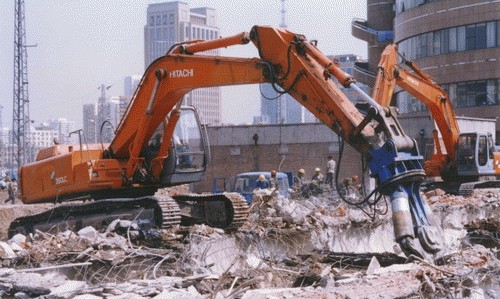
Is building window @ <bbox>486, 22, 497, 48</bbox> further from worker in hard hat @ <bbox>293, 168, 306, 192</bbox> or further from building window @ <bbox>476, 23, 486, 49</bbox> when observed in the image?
worker in hard hat @ <bbox>293, 168, 306, 192</bbox>

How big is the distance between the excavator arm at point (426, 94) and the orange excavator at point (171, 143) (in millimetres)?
6922

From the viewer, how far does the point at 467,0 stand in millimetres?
47094

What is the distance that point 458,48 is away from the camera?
4806 centimetres

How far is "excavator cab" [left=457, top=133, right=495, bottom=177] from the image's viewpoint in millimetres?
23797

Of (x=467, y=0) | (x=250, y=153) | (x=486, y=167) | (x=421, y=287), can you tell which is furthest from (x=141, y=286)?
(x=467, y=0)

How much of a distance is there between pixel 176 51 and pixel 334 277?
19.1ft

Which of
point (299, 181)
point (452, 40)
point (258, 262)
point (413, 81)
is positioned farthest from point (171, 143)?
point (452, 40)

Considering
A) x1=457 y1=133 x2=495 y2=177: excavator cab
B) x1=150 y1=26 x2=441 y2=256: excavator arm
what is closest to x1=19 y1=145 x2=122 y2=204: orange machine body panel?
x1=150 y1=26 x2=441 y2=256: excavator arm

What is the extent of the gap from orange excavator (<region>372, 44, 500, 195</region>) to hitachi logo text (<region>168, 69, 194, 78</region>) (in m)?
9.39

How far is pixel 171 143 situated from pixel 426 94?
10.3m

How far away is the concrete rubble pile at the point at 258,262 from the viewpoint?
29.5 ft

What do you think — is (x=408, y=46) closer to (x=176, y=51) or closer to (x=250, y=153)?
(x=250, y=153)

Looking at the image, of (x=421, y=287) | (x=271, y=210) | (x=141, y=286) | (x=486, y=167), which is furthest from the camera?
(x=486, y=167)

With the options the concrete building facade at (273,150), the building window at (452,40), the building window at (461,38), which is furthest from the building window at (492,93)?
the concrete building facade at (273,150)
